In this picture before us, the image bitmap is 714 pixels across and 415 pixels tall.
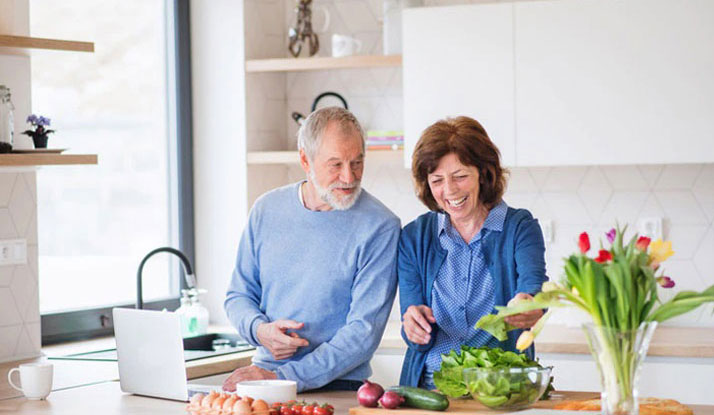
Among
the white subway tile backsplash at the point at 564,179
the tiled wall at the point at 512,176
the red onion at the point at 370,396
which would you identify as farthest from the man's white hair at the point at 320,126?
the white subway tile backsplash at the point at 564,179

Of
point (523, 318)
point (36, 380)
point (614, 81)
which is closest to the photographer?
point (523, 318)

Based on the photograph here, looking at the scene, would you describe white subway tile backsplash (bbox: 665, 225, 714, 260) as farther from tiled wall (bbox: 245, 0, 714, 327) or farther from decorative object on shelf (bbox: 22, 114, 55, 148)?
decorative object on shelf (bbox: 22, 114, 55, 148)

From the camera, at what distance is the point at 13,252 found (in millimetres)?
3846

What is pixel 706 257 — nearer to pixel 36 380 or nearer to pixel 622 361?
pixel 622 361

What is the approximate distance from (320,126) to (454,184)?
0.38m

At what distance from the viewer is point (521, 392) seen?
2.35m

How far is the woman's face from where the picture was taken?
2.72 m

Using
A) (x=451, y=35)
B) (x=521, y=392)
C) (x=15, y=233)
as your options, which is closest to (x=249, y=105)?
(x=451, y=35)

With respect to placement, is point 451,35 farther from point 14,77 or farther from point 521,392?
point 521,392

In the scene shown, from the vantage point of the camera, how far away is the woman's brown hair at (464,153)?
8.94 ft

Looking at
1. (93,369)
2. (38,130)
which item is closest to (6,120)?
(38,130)

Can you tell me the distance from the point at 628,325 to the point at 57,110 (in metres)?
2.95

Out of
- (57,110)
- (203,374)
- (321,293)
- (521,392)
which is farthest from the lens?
(57,110)

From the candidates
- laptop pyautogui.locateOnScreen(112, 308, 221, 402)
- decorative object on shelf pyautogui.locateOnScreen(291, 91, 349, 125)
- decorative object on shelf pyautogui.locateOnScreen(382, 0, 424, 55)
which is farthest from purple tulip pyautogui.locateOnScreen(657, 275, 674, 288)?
decorative object on shelf pyautogui.locateOnScreen(291, 91, 349, 125)
